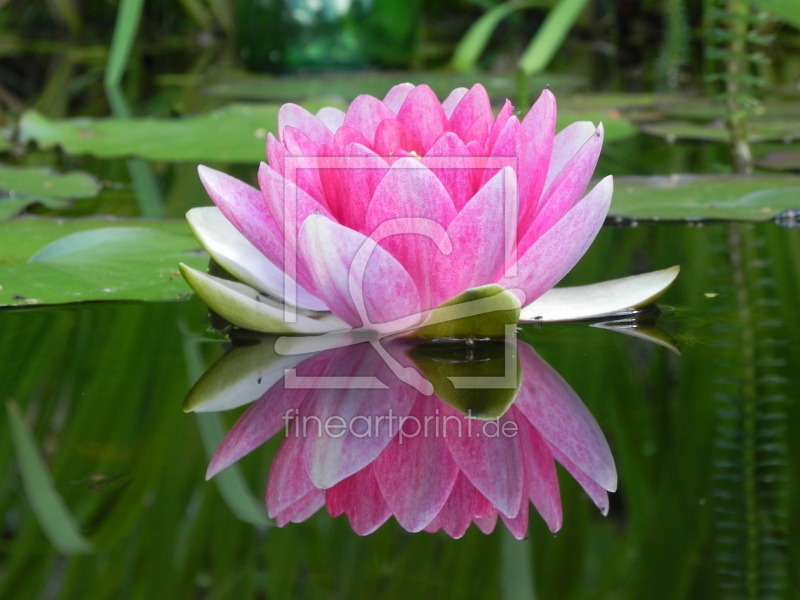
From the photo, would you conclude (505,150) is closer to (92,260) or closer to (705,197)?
(92,260)

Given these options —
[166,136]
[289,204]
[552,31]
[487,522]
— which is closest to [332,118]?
[289,204]

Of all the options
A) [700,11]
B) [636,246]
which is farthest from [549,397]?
[700,11]

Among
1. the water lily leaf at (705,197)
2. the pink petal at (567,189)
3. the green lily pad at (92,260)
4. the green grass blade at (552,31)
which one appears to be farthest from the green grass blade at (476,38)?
the pink petal at (567,189)

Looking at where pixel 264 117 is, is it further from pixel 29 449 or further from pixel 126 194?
pixel 29 449

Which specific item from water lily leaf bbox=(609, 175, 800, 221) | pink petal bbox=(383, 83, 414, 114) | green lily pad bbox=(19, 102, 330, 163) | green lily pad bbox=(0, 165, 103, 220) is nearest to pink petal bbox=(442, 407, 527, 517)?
pink petal bbox=(383, 83, 414, 114)

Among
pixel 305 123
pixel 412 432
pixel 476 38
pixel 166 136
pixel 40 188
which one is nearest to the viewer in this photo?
pixel 412 432

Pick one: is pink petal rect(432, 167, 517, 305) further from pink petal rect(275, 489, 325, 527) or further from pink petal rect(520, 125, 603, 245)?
pink petal rect(275, 489, 325, 527)
